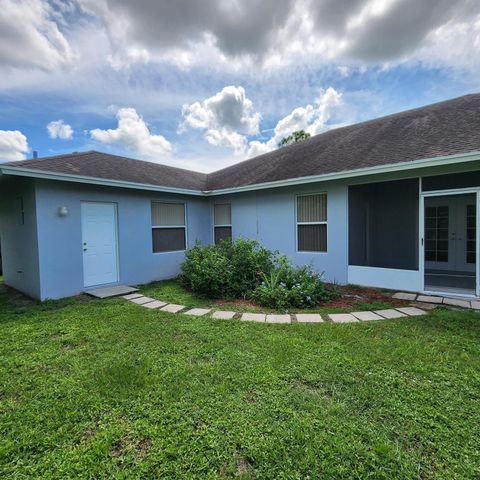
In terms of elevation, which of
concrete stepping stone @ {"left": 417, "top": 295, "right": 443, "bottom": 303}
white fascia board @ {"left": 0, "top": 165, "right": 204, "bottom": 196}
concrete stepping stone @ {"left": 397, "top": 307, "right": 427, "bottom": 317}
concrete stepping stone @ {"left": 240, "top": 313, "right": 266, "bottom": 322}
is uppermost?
white fascia board @ {"left": 0, "top": 165, "right": 204, "bottom": 196}

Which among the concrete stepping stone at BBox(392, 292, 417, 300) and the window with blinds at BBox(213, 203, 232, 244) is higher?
the window with blinds at BBox(213, 203, 232, 244)

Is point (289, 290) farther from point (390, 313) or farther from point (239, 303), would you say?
point (390, 313)

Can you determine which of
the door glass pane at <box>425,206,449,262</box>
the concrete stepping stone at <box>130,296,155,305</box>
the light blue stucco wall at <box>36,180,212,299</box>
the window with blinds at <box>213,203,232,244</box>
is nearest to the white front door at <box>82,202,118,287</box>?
the light blue stucco wall at <box>36,180,212,299</box>

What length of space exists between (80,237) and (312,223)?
18.6ft

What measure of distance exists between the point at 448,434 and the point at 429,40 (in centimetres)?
890

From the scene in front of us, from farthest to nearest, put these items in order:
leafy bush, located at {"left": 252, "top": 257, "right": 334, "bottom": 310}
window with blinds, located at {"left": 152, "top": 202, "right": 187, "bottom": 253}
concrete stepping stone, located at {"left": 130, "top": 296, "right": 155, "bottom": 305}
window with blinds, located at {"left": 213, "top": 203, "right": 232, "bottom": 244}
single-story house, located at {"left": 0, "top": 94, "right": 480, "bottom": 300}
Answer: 1. window with blinds, located at {"left": 213, "top": 203, "right": 232, "bottom": 244}
2. window with blinds, located at {"left": 152, "top": 202, "right": 187, "bottom": 253}
3. single-story house, located at {"left": 0, "top": 94, "right": 480, "bottom": 300}
4. concrete stepping stone, located at {"left": 130, "top": 296, "right": 155, "bottom": 305}
5. leafy bush, located at {"left": 252, "top": 257, "right": 334, "bottom": 310}

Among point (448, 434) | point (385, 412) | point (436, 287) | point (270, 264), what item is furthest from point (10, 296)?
point (436, 287)

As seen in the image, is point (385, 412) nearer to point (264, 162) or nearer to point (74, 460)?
point (74, 460)

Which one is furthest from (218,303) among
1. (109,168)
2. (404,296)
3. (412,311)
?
(109,168)

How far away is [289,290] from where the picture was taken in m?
5.27

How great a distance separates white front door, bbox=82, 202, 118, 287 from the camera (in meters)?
6.26

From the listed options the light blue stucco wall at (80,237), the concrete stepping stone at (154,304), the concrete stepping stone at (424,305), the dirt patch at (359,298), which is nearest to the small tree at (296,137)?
the light blue stucco wall at (80,237)

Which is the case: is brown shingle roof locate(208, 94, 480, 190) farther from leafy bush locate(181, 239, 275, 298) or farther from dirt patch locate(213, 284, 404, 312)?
dirt patch locate(213, 284, 404, 312)

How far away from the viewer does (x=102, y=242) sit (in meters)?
6.54
